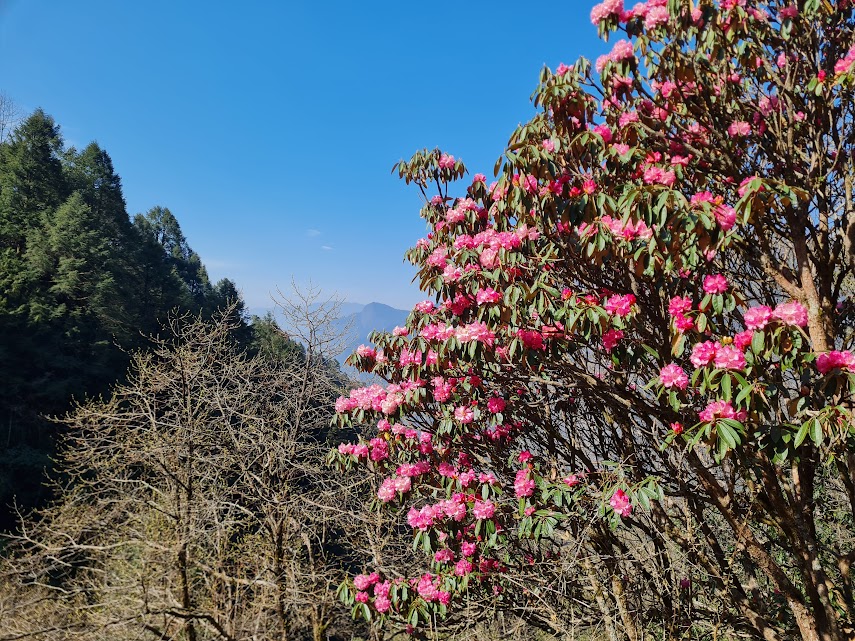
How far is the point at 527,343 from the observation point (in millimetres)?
2598

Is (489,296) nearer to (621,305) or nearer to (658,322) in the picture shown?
(621,305)

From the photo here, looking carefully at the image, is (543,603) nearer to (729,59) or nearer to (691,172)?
(691,172)

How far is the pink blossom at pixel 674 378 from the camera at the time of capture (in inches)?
88.0

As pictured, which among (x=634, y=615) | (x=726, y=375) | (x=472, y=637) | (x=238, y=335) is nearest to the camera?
(x=726, y=375)

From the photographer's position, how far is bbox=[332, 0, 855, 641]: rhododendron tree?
214 centimetres

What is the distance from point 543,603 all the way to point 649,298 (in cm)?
215

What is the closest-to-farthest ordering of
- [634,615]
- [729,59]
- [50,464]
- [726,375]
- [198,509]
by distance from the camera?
[726,375] → [729,59] → [634,615] → [198,509] → [50,464]

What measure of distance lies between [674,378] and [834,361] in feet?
1.86

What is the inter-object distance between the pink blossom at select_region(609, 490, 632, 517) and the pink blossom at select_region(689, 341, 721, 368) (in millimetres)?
785

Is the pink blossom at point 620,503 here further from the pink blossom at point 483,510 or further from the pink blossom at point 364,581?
the pink blossom at point 364,581

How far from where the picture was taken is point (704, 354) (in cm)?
204

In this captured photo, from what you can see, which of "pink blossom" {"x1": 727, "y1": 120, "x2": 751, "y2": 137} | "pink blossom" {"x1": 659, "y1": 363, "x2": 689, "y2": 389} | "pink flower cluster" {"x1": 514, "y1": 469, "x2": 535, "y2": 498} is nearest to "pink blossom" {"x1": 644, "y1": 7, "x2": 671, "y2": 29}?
"pink blossom" {"x1": 727, "y1": 120, "x2": 751, "y2": 137}

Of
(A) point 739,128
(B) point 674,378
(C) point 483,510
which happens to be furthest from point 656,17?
(C) point 483,510

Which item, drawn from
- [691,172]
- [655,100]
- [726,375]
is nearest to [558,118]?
[655,100]
